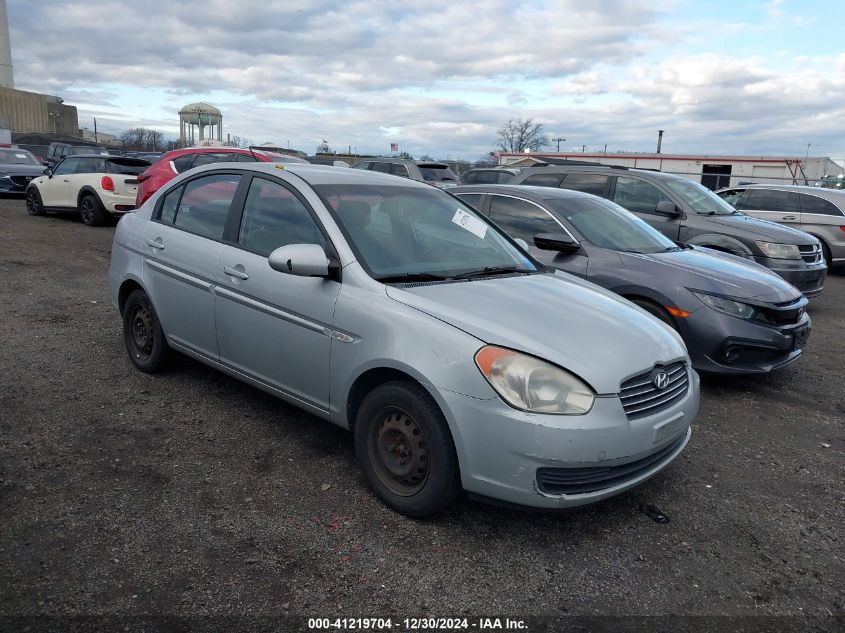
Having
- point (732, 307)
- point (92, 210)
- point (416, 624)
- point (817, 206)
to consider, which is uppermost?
point (817, 206)

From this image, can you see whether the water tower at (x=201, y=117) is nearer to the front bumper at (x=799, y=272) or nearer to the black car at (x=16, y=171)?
the black car at (x=16, y=171)

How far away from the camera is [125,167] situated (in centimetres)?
1351

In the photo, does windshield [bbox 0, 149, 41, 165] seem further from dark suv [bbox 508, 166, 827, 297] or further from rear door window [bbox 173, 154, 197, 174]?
dark suv [bbox 508, 166, 827, 297]

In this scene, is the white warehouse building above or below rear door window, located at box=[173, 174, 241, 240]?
above

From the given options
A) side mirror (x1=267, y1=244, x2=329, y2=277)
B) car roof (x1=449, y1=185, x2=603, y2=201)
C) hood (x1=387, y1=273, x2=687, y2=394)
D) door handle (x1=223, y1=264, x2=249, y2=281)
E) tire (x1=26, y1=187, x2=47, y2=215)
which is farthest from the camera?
tire (x1=26, y1=187, x2=47, y2=215)

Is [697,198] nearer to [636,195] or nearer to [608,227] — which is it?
[636,195]

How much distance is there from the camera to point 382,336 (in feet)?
10.5

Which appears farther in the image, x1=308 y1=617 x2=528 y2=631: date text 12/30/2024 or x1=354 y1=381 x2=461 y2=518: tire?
x1=354 y1=381 x2=461 y2=518: tire

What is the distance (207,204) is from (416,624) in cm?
316

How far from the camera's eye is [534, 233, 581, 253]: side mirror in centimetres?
569

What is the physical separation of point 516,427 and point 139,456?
227 centimetres

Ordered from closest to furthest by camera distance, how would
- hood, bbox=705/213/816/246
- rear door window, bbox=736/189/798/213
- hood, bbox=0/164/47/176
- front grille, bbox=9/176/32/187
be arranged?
hood, bbox=705/213/816/246 < rear door window, bbox=736/189/798/213 < hood, bbox=0/164/47/176 < front grille, bbox=9/176/32/187

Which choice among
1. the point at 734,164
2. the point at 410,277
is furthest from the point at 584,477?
the point at 734,164

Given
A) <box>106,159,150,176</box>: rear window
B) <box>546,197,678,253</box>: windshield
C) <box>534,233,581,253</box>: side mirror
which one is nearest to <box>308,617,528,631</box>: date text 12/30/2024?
<box>534,233,581,253</box>: side mirror
